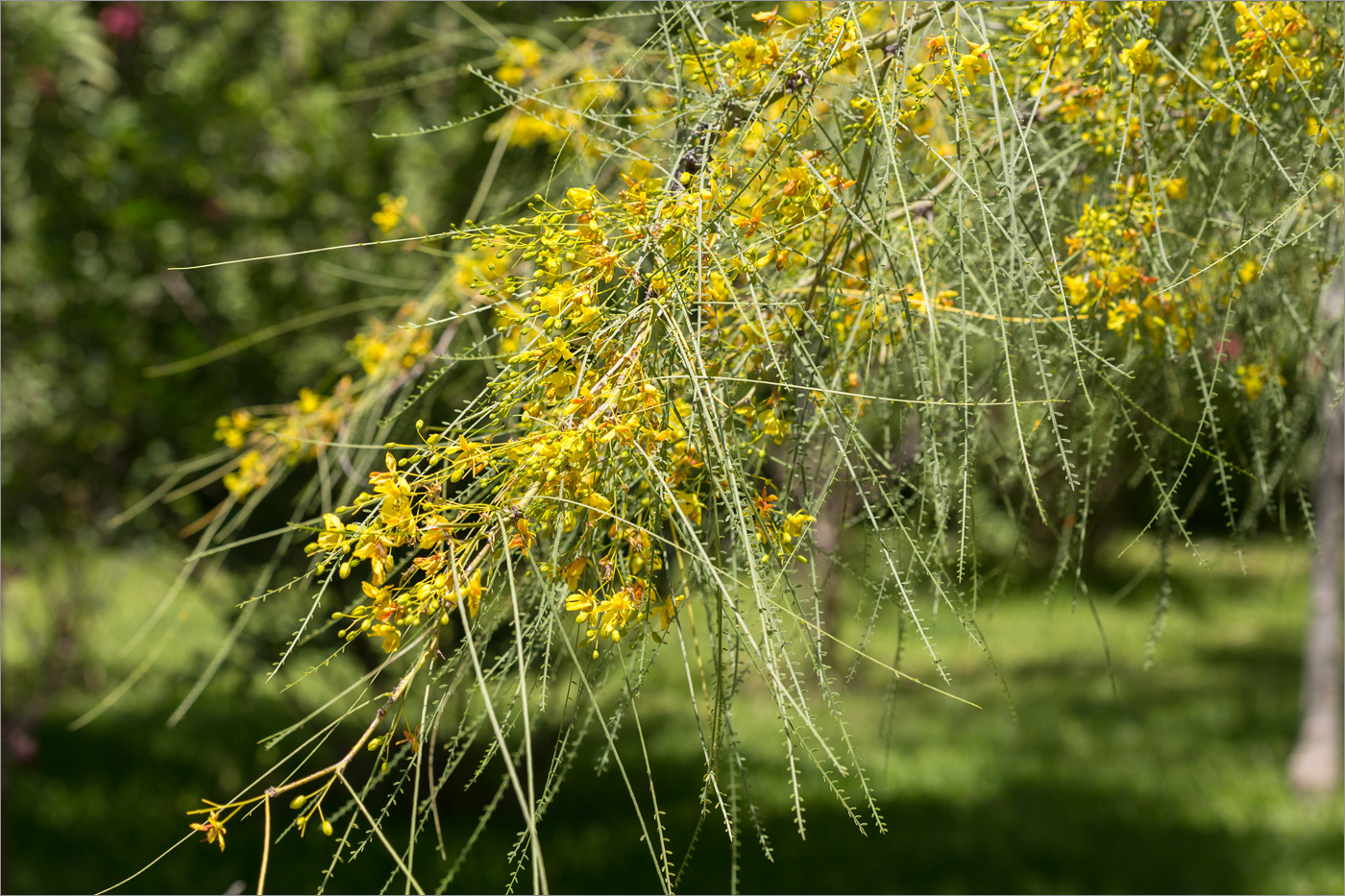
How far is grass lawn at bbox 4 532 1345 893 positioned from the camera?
138 inches

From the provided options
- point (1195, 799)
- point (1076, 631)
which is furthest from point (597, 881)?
point (1076, 631)

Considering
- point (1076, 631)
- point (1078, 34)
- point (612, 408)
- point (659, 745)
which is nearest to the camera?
point (612, 408)

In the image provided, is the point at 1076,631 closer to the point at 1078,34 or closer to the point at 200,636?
the point at 200,636

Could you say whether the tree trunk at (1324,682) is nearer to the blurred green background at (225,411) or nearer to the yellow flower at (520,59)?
the blurred green background at (225,411)

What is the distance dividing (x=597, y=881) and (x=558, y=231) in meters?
3.08

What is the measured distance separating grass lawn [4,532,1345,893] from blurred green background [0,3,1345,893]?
0.05 feet

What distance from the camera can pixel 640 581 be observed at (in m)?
0.79

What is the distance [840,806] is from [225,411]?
2.63 meters

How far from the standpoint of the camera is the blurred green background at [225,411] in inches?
120

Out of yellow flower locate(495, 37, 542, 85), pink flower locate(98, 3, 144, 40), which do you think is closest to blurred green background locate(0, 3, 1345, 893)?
pink flower locate(98, 3, 144, 40)

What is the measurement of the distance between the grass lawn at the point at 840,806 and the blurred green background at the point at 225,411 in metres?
0.02

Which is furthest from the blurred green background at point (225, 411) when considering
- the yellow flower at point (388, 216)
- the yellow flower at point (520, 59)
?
the yellow flower at point (388, 216)

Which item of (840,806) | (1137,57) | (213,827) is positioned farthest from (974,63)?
(840,806)

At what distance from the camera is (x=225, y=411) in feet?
10.2
